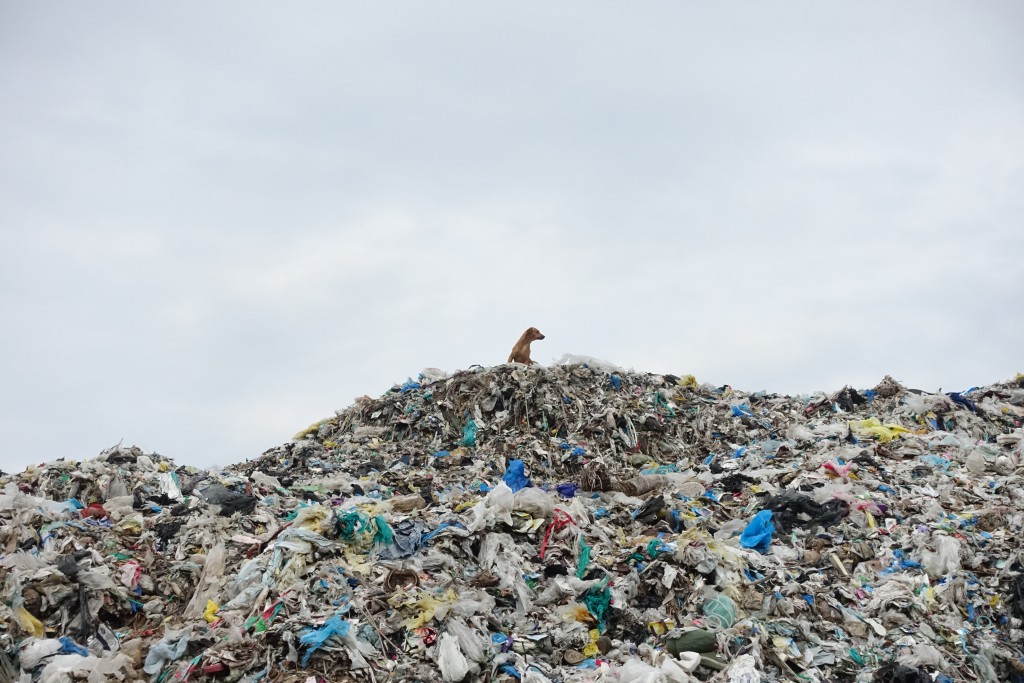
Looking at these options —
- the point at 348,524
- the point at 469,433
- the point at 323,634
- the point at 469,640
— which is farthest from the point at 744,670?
the point at 469,433

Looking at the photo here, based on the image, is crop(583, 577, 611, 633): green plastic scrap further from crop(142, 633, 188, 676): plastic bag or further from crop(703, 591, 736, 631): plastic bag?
crop(142, 633, 188, 676): plastic bag

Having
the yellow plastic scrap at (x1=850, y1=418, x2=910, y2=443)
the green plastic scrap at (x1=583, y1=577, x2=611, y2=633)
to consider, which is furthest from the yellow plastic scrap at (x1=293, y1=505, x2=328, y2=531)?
the yellow plastic scrap at (x1=850, y1=418, x2=910, y2=443)

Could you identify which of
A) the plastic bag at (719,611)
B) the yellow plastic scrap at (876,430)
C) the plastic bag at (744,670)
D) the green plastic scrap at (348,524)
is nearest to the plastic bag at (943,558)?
the plastic bag at (719,611)

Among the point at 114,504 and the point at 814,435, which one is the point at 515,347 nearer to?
the point at 814,435

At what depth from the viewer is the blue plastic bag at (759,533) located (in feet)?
23.7

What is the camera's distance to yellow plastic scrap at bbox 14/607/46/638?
621cm

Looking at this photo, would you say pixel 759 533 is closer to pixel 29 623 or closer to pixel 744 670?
pixel 744 670

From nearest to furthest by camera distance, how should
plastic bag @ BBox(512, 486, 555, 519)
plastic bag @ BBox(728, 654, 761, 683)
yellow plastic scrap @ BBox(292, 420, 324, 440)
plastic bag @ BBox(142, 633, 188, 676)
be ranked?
plastic bag @ BBox(728, 654, 761, 683), plastic bag @ BBox(142, 633, 188, 676), plastic bag @ BBox(512, 486, 555, 519), yellow plastic scrap @ BBox(292, 420, 324, 440)

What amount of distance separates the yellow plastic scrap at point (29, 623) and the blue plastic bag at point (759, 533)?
5.88 metres

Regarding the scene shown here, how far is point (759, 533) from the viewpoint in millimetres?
7395

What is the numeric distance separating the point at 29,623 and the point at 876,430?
9.46m

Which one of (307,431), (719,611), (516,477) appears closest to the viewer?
(719,611)

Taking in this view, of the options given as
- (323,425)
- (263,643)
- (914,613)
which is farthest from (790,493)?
(323,425)

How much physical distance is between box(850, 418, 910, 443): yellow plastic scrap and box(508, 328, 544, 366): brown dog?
5.41 metres
